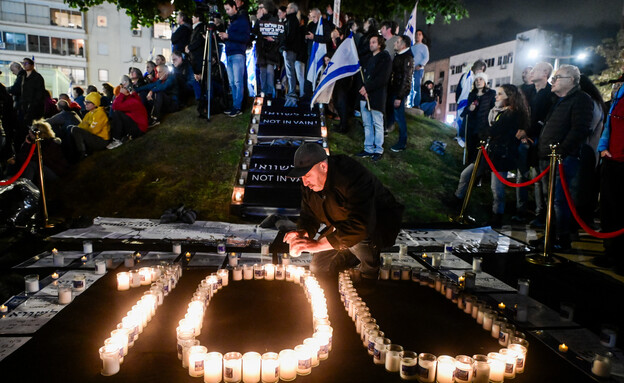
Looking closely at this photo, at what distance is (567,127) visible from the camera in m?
Result: 5.61

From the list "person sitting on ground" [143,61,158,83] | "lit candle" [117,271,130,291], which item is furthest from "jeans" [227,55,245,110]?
"lit candle" [117,271,130,291]

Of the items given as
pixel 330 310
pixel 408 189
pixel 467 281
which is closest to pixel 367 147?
pixel 408 189

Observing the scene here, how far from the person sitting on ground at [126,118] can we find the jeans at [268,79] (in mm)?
3017

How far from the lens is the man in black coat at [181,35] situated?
10867 millimetres

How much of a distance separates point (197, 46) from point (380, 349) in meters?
9.52

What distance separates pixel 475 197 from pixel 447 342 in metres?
5.57

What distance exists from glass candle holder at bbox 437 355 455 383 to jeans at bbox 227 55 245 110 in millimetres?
8435

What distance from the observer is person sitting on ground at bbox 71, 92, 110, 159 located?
8.66m

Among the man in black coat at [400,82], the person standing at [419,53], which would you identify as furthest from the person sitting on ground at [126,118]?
the person standing at [419,53]

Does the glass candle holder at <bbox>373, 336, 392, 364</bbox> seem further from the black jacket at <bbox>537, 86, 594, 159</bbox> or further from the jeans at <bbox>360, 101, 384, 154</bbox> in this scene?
the jeans at <bbox>360, 101, 384, 154</bbox>

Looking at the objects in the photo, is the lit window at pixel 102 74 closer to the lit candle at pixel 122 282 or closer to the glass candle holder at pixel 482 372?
the lit candle at pixel 122 282

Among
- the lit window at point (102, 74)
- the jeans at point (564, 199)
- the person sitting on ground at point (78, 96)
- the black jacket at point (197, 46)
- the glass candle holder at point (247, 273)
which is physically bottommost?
the glass candle holder at point (247, 273)

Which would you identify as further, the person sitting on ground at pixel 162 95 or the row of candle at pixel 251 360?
the person sitting on ground at pixel 162 95

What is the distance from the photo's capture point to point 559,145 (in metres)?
5.54
